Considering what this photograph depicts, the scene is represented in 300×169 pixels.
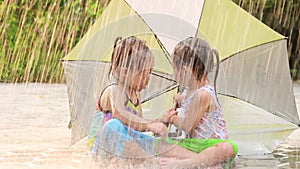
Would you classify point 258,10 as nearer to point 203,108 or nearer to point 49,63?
point 49,63

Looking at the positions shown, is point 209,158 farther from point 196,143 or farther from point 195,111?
point 195,111

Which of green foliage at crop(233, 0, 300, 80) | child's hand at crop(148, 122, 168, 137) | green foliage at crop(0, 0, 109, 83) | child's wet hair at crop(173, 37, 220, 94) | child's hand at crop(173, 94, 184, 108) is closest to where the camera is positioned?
child's hand at crop(148, 122, 168, 137)

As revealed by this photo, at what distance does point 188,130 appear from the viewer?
13.7 feet

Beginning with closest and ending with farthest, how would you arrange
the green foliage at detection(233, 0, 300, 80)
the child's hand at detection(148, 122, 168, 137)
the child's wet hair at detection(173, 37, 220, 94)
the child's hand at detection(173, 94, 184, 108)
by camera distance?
the child's hand at detection(148, 122, 168, 137), the child's wet hair at detection(173, 37, 220, 94), the child's hand at detection(173, 94, 184, 108), the green foliage at detection(233, 0, 300, 80)

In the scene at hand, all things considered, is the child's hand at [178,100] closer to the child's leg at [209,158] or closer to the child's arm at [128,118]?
the child's arm at [128,118]

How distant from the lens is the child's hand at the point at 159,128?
4008mm

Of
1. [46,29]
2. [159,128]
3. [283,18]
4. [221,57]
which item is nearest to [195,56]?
[159,128]

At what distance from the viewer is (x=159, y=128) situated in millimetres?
4016

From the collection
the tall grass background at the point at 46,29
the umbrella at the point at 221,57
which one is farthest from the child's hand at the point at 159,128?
the tall grass background at the point at 46,29

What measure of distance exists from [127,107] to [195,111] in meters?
0.44

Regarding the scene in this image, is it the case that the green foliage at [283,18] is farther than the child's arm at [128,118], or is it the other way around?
the green foliage at [283,18]

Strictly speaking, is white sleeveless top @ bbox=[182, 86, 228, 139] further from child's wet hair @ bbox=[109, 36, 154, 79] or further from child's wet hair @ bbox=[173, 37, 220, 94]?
child's wet hair @ bbox=[109, 36, 154, 79]

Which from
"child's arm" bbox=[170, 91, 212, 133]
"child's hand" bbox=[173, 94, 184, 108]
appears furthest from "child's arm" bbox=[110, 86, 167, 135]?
"child's hand" bbox=[173, 94, 184, 108]

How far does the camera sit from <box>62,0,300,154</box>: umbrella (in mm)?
4660
